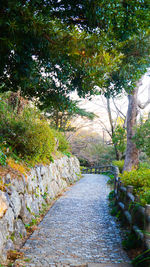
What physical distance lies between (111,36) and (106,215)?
14.8ft

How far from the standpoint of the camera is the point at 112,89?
233 inches

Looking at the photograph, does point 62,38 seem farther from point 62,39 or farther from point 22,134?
point 22,134

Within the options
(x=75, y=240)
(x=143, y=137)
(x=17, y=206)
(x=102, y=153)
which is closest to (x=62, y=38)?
(x=17, y=206)

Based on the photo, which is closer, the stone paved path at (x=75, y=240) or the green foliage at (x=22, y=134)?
the stone paved path at (x=75, y=240)

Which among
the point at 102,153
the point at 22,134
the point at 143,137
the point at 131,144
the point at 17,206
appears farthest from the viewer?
the point at 102,153

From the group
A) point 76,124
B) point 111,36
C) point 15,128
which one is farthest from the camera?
point 76,124

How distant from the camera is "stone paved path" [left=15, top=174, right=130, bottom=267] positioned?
10.3ft

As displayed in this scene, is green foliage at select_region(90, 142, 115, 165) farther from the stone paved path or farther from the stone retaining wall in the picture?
the stone retaining wall

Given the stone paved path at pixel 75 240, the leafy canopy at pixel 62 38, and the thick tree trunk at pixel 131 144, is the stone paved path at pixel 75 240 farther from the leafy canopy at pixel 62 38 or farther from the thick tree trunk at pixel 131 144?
the thick tree trunk at pixel 131 144

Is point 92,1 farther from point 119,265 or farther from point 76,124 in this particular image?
point 76,124

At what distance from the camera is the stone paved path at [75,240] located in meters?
3.14

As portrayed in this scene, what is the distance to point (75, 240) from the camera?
3.91 meters

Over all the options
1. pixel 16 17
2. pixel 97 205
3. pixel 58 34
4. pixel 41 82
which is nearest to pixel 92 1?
pixel 58 34

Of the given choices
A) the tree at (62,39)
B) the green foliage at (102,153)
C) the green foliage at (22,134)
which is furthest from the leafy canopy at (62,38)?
the green foliage at (102,153)
